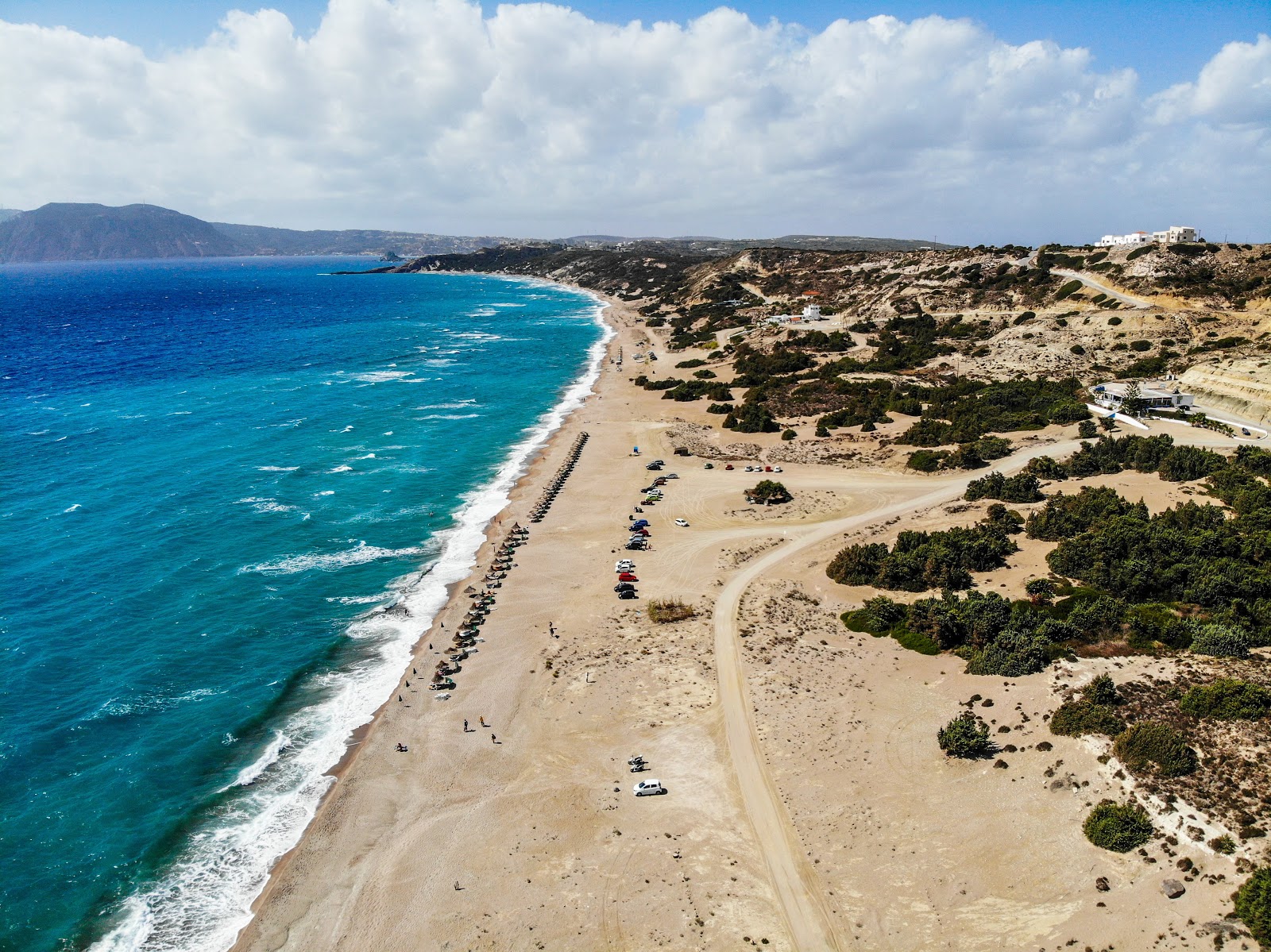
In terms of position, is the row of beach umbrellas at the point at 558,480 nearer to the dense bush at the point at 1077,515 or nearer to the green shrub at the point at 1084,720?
the dense bush at the point at 1077,515

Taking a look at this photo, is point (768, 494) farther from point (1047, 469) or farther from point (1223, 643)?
point (1223, 643)

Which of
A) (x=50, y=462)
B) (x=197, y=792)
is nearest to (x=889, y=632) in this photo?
(x=197, y=792)

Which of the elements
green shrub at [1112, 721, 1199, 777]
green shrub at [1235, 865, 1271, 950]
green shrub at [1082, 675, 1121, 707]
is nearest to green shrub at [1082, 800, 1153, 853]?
green shrub at [1112, 721, 1199, 777]

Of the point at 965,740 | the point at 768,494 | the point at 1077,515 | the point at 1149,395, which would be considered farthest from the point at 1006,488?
the point at 965,740

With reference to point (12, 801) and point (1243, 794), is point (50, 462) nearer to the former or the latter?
point (12, 801)

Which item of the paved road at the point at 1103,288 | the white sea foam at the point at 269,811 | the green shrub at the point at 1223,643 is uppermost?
the paved road at the point at 1103,288

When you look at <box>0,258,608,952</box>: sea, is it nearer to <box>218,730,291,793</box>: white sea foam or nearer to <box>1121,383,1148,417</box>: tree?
<box>218,730,291,793</box>: white sea foam

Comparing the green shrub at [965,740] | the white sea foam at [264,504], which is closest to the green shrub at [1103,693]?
the green shrub at [965,740]
